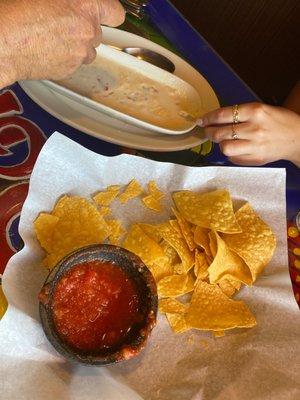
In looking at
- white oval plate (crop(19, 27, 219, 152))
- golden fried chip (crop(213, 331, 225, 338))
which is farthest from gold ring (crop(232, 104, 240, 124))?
golden fried chip (crop(213, 331, 225, 338))

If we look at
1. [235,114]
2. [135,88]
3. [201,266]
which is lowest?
[201,266]

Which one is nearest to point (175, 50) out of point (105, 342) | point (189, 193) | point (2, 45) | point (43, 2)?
point (189, 193)

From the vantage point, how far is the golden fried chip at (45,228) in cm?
121

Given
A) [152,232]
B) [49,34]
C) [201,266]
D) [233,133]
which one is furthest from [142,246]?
[49,34]

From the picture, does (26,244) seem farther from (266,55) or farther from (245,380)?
(266,55)

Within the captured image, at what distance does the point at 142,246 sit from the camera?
128cm

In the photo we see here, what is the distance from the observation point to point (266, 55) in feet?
7.73

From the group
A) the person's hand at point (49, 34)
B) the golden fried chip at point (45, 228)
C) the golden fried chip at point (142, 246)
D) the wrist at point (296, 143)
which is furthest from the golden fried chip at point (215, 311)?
the person's hand at point (49, 34)

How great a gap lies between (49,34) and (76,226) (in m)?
0.44

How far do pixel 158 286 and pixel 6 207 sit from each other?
40cm

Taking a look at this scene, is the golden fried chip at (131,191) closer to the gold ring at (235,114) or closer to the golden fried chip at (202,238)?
the golden fried chip at (202,238)

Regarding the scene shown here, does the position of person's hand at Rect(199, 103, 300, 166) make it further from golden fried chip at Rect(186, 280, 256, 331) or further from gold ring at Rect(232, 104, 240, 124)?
golden fried chip at Rect(186, 280, 256, 331)

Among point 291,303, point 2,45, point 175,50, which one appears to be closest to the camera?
point 2,45

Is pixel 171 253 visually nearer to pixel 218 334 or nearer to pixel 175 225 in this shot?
pixel 175 225
